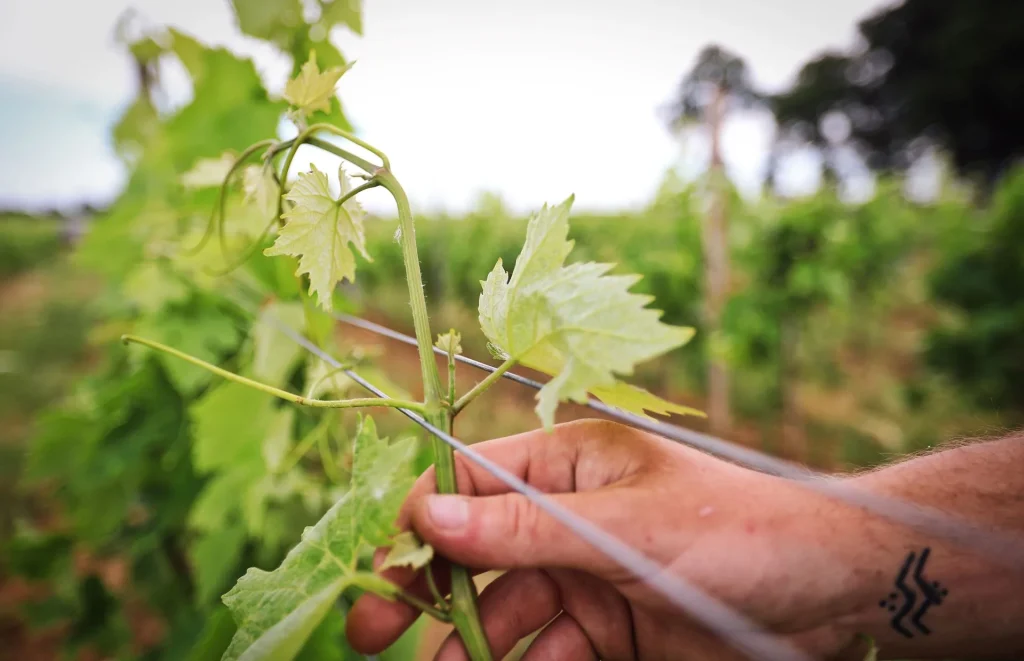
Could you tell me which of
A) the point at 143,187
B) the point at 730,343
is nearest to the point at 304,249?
the point at 143,187

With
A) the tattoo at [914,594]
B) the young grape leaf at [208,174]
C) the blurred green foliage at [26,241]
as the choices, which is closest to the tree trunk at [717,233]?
the tattoo at [914,594]

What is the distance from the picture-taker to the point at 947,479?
0.92 meters

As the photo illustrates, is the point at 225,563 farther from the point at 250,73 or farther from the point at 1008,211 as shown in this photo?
the point at 1008,211

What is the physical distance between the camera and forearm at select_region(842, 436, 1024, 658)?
31.4 inches

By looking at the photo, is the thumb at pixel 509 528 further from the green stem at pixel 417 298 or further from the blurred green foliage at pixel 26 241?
the blurred green foliage at pixel 26 241

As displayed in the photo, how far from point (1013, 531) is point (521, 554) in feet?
2.52

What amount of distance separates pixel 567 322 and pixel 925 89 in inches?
1534

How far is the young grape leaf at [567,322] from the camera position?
572 millimetres

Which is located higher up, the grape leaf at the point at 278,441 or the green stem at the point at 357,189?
the green stem at the point at 357,189

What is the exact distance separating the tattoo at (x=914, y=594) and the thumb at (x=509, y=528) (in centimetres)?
44

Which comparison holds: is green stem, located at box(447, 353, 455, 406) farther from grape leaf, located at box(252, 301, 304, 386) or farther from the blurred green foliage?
the blurred green foliage

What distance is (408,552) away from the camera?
2.23 ft

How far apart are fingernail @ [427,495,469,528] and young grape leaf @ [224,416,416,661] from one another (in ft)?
0.24

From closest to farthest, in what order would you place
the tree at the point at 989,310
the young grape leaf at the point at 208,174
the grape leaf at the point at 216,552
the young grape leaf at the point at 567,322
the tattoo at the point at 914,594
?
the young grape leaf at the point at 567,322 → the tattoo at the point at 914,594 → the young grape leaf at the point at 208,174 → the grape leaf at the point at 216,552 → the tree at the point at 989,310
